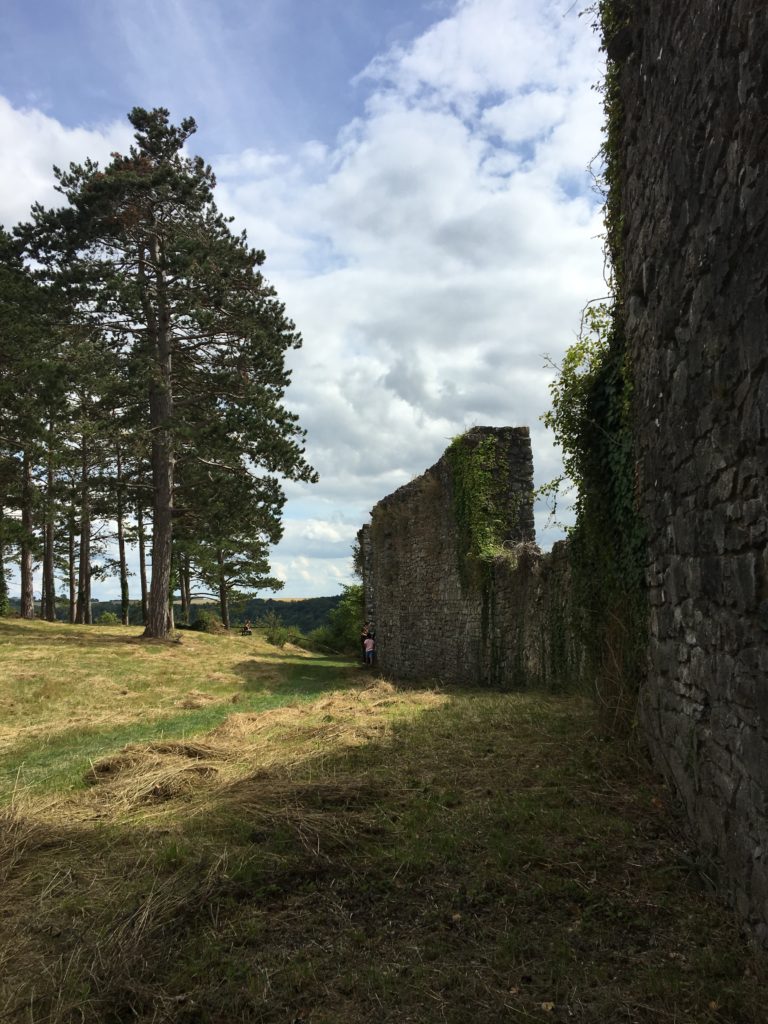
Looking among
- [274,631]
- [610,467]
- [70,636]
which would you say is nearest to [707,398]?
[610,467]

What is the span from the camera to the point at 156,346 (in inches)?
801

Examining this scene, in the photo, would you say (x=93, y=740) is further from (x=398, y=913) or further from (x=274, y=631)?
(x=274, y=631)

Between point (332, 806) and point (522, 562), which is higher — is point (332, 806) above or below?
below

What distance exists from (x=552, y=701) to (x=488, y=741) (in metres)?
2.38

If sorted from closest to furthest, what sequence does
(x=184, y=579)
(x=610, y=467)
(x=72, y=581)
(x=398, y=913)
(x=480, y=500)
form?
(x=398, y=913), (x=610, y=467), (x=480, y=500), (x=72, y=581), (x=184, y=579)

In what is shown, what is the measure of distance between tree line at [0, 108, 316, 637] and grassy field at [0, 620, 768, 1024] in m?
14.2

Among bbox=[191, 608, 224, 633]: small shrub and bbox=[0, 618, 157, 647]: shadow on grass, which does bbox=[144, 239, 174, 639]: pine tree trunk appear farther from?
bbox=[191, 608, 224, 633]: small shrub

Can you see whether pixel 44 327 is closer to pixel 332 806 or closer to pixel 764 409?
pixel 332 806

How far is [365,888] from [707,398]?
9.97 feet

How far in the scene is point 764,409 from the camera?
2695 millimetres

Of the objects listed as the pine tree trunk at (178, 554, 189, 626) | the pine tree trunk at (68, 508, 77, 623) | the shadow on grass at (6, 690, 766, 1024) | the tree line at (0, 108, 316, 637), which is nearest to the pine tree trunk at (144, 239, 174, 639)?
the tree line at (0, 108, 316, 637)

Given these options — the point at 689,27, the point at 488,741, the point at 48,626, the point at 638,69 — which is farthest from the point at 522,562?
the point at 48,626

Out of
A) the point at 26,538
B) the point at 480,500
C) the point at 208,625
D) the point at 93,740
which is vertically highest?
the point at 26,538

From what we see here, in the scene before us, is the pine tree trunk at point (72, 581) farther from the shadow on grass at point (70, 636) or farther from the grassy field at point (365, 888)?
the grassy field at point (365, 888)
